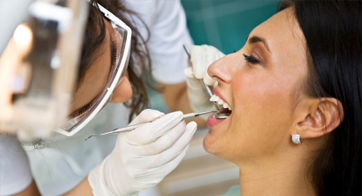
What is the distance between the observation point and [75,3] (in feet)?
2.03

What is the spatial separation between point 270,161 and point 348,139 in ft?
0.99

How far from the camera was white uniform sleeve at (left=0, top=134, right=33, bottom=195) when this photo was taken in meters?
1.21

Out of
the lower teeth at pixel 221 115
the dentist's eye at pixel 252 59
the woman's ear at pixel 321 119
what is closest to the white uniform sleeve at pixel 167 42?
the lower teeth at pixel 221 115

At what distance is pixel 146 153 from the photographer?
1.22 meters

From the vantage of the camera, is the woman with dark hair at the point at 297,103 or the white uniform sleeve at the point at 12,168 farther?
the white uniform sleeve at the point at 12,168

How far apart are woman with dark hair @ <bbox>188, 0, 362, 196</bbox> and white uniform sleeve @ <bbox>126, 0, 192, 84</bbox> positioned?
681 millimetres

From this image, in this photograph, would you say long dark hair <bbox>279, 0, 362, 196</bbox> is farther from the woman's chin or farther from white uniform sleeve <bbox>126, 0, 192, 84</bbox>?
white uniform sleeve <bbox>126, 0, 192, 84</bbox>

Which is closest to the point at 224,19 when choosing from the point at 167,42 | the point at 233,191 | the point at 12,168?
the point at 167,42

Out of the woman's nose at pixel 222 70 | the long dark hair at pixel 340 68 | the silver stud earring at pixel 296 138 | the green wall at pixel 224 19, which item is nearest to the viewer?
the long dark hair at pixel 340 68

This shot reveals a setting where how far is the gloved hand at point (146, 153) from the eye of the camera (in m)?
1.18

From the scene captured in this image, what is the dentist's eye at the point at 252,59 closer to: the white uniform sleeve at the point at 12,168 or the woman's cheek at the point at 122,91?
the woman's cheek at the point at 122,91

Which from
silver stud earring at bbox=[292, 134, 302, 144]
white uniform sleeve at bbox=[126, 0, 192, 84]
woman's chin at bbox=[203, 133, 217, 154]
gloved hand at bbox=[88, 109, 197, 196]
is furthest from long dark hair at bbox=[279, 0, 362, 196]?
white uniform sleeve at bbox=[126, 0, 192, 84]

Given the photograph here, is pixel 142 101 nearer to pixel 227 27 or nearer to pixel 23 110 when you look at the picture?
pixel 227 27

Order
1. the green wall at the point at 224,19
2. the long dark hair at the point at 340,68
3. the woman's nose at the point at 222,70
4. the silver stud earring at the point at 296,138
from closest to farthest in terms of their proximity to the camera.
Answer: the long dark hair at the point at 340,68 → the silver stud earring at the point at 296,138 → the woman's nose at the point at 222,70 → the green wall at the point at 224,19
